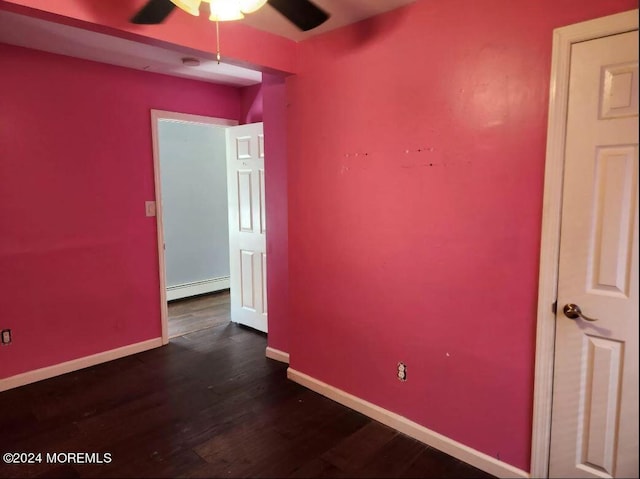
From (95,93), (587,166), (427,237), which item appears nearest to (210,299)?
(95,93)

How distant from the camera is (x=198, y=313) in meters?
4.80

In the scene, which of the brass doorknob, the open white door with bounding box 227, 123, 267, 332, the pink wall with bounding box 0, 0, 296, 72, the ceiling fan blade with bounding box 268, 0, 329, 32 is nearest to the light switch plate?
the open white door with bounding box 227, 123, 267, 332

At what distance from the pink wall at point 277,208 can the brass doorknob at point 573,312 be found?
6.38ft

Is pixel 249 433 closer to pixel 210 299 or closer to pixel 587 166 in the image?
pixel 587 166

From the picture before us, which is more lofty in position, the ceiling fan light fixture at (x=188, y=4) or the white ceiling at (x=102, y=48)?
the white ceiling at (x=102, y=48)

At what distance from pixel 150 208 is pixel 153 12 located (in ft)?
6.88

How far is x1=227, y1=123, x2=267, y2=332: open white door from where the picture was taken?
12.8ft

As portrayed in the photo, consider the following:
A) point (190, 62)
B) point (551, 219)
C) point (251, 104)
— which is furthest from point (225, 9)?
point (251, 104)

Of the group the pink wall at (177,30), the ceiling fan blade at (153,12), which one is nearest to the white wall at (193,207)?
the pink wall at (177,30)

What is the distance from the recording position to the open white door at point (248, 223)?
3.89m

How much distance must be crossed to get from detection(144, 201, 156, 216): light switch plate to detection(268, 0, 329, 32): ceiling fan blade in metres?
2.31

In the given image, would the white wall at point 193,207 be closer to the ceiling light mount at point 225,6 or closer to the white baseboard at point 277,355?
the white baseboard at point 277,355

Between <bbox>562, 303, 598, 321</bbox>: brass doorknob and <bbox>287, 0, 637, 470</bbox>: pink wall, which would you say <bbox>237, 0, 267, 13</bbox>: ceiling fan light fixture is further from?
<bbox>562, 303, 598, 321</bbox>: brass doorknob

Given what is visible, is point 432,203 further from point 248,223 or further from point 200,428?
point 248,223
